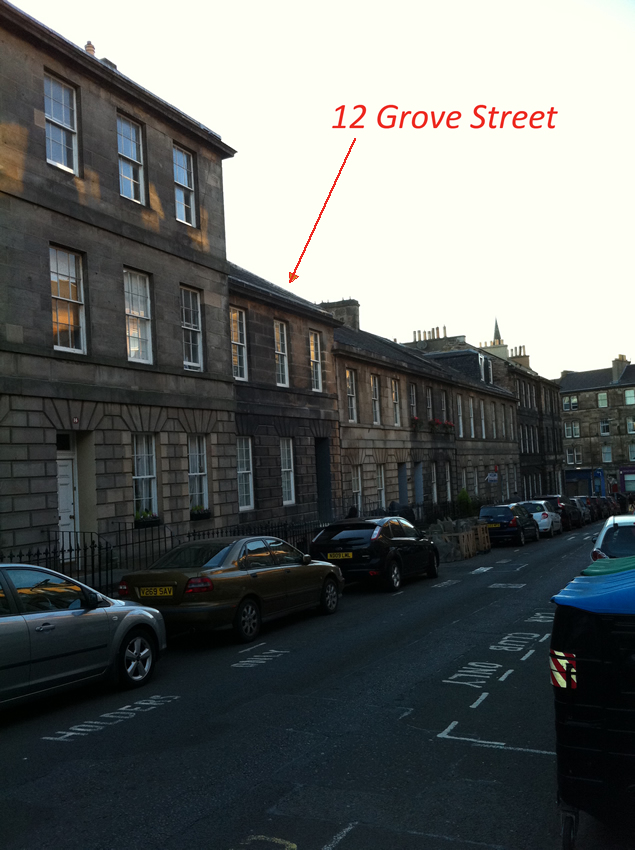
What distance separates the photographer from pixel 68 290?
653 inches

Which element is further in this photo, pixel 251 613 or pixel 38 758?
pixel 251 613

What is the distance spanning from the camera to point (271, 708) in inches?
307

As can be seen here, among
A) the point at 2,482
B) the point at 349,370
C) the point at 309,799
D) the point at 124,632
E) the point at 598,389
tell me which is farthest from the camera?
the point at 598,389

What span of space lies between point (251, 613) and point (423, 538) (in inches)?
320

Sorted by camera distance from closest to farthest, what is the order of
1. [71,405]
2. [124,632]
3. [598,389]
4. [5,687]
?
[5,687] < [124,632] < [71,405] < [598,389]

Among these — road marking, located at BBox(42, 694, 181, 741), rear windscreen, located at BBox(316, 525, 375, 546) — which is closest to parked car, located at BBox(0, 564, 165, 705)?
road marking, located at BBox(42, 694, 181, 741)

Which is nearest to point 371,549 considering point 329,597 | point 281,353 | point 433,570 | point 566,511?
point 329,597

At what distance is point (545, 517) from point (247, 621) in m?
23.9

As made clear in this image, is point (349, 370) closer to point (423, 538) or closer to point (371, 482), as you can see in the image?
point (371, 482)

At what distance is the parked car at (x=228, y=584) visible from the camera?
11.0 meters

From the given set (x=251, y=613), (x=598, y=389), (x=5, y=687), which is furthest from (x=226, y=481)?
(x=598, y=389)

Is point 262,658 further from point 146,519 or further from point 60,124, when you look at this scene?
point 60,124

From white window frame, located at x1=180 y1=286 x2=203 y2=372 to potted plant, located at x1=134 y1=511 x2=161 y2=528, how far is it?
3.95 meters

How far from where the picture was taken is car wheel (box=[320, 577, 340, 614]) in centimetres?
1384
